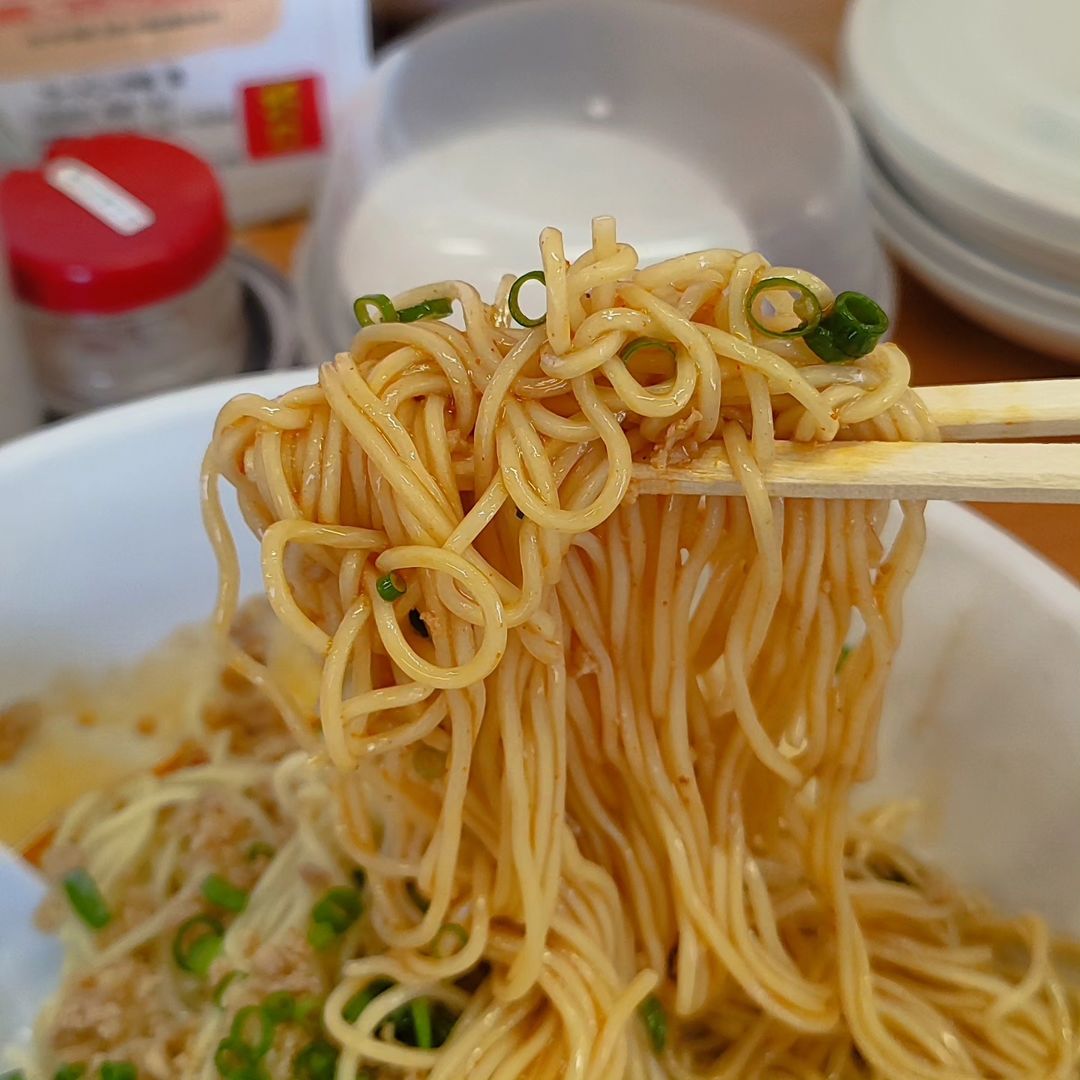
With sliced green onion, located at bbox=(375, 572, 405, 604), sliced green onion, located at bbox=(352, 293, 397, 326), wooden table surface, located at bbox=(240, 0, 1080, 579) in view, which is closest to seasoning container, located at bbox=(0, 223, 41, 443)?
wooden table surface, located at bbox=(240, 0, 1080, 579)

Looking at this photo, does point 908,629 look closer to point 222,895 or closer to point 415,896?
point 415,896

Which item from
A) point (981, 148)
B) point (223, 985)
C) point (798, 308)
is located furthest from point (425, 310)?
point (981, 148)

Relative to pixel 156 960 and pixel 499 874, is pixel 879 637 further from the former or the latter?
pixel 156 960

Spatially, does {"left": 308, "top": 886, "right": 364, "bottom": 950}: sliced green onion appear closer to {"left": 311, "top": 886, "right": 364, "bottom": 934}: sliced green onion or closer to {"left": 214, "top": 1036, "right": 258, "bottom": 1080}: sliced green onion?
{"left": 311, "top": 886, "right": 364, "bottom": 934}: sliced green onion

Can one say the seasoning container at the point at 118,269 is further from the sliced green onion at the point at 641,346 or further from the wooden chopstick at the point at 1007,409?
the wooden chopstick at the point at 1007,409

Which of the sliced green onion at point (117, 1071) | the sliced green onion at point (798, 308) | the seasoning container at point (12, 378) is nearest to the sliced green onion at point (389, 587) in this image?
the sliced green onion at point (798, 308)
